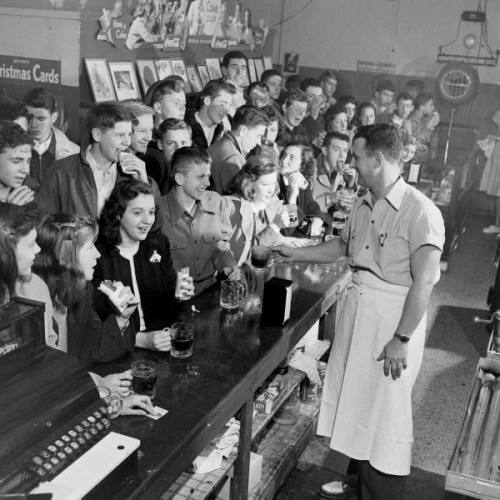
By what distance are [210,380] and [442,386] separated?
9.41 feet

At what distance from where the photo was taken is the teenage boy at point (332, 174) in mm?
5484

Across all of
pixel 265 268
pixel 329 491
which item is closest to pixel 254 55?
pixel 265 268

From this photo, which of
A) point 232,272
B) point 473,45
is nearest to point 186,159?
point 232,272

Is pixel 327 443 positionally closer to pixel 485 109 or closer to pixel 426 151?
pixel 426 151

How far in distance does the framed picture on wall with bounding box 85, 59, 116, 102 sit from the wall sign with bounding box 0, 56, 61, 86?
27 centimetres

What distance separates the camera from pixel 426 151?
7.94m

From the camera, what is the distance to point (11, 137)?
3.25 meters

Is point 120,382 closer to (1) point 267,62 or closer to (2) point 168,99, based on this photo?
(2) point 168,99

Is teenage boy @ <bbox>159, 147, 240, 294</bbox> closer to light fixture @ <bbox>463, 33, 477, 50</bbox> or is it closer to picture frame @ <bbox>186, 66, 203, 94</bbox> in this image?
picture frame @ <bbox>186, 66, 203, 94</bbox>

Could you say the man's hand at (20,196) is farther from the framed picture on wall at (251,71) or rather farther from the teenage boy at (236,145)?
the framed picture on wall at (251,71)

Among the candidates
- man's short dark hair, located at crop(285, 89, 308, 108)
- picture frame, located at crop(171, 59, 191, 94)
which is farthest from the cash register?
picture frame, located at crop(171, 59, 191, 94)

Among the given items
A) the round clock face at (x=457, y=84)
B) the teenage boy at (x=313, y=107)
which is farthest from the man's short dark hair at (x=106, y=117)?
the round clock face at (x=457, y=84)

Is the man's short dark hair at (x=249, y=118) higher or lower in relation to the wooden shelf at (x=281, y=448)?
higher

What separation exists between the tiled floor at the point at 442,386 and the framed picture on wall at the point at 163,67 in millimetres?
3344
